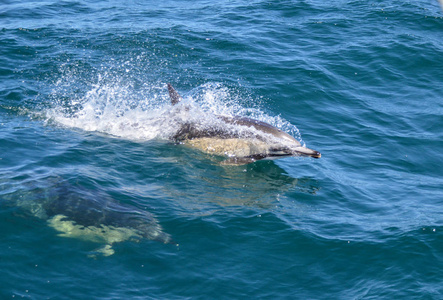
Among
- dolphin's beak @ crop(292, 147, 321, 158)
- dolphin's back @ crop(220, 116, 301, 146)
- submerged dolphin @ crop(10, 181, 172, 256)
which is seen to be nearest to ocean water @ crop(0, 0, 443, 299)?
submerged dolphin @ crop(10, 181, 172, 256)

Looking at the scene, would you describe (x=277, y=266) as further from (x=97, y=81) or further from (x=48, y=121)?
(x=97, y=81)

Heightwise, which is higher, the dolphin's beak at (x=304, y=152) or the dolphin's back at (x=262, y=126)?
the dolphin's back at (x=262, y=126)

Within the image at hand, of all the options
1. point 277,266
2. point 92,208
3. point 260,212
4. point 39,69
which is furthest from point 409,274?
point 39,69

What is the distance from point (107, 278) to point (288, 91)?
37.2 feet

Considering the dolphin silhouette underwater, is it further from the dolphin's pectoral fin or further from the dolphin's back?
the dolphin's pectoral fin

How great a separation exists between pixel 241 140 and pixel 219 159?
763mm

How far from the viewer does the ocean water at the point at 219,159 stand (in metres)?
9.09

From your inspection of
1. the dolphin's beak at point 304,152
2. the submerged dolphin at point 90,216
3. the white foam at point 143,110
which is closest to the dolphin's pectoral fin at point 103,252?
the submerged dolphin at point 90,216

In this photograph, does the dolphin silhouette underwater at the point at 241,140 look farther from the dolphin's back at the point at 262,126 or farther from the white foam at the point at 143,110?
the white foam at the point at 143,110

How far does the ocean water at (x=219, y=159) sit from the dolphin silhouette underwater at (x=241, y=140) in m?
0.37

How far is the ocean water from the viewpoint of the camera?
29.8 ft

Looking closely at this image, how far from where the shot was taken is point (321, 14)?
25297 millimetres

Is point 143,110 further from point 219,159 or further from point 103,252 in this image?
point 103,252

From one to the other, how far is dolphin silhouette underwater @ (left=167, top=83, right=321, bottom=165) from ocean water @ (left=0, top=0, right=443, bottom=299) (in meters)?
0.37
